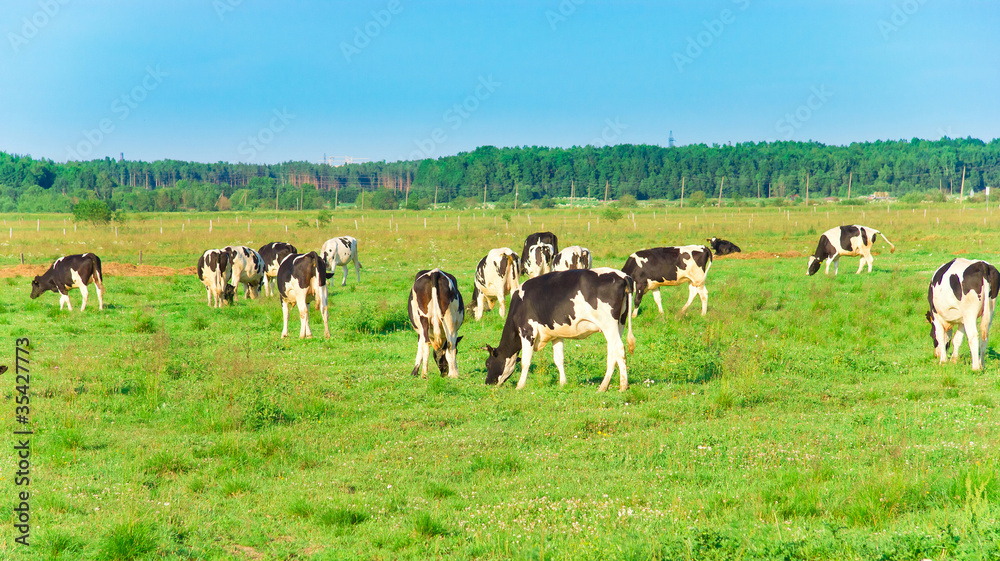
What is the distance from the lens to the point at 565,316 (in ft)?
37.4

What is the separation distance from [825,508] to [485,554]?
2.88 m

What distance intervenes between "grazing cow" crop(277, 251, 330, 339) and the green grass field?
0.61 metres

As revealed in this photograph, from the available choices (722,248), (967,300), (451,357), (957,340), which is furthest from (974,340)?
(722,248)

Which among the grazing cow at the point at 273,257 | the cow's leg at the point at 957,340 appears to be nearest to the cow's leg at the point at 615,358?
the cow's leg at the point at 957,340

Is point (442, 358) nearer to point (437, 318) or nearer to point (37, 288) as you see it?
point (437, 318)

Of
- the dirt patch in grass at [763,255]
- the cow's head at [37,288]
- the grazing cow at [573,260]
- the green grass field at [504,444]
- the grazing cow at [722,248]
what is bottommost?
the green grass field at [504,444]

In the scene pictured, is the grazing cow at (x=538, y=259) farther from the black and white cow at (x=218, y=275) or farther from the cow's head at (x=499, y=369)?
the cow's head at (x=499, y=369)

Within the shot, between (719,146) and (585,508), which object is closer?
(585,508)

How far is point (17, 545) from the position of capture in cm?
579

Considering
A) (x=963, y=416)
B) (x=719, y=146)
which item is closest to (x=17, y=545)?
(x=963, y=416)

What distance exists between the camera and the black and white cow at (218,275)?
21641 millimetres

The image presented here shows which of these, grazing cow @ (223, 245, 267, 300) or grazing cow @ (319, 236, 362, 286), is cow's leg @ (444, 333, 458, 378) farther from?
grazing cow @ (319, 236, 362, 286)

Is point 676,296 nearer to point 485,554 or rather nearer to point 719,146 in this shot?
point 485,554

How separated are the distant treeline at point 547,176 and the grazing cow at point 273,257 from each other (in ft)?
338
